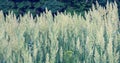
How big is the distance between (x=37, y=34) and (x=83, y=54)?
500 millimetres

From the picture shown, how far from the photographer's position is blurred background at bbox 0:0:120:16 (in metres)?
7.05

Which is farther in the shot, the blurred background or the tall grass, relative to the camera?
the blurred background

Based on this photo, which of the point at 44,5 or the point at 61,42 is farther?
the point at 44,5

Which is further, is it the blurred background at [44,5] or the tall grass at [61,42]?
the blurred background at [44,5]

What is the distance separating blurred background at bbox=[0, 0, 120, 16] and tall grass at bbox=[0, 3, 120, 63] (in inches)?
113

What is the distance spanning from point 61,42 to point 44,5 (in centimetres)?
351

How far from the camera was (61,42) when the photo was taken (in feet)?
12.3

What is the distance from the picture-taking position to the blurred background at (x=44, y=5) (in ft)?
23.1

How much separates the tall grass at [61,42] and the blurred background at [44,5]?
9.44 ft

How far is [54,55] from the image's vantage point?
3.23m

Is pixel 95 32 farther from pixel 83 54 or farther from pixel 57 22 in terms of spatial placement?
pixel 57 22

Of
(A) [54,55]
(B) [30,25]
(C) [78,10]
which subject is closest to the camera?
(A) [54,55]

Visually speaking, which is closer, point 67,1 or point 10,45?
point 10,45

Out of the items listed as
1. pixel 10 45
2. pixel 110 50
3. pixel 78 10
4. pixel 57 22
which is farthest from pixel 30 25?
pixel 78 10
